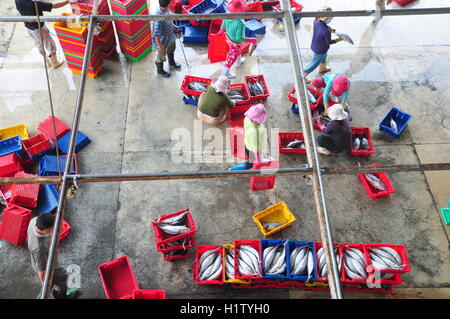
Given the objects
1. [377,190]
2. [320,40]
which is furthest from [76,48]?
[377,190]

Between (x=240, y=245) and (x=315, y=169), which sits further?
(x=240, y=245)

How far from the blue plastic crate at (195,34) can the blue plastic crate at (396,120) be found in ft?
13.9

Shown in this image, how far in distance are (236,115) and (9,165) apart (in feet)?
13.1

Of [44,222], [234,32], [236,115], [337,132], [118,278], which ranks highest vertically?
[234,32]

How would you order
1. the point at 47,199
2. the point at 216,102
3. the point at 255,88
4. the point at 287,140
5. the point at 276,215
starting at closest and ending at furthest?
the point at 47,199
the point at 276,215
the point at 216,102
the point at 287,140
the point at 255,88

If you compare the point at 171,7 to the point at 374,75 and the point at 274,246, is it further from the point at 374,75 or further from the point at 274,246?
the point at 274,246

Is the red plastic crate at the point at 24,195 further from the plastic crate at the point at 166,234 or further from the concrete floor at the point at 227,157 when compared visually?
the plastic crate at the point at 166,234

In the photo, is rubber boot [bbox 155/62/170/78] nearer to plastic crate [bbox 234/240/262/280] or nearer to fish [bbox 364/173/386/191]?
plastic crate [bbox 234/240/262/280]

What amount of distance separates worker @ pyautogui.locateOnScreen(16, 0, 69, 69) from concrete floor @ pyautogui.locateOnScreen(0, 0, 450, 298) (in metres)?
0.28

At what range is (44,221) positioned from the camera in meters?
4.58

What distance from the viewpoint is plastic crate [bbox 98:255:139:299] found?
5.37 m

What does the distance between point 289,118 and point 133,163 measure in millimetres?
3065

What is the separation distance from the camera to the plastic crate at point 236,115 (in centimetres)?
736

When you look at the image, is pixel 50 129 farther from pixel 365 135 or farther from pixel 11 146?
pixel 365 135
